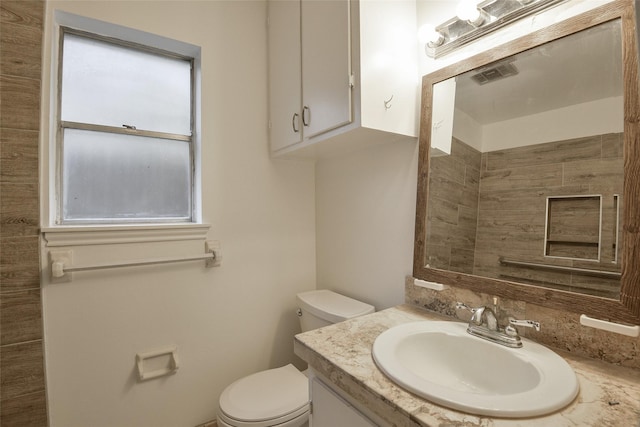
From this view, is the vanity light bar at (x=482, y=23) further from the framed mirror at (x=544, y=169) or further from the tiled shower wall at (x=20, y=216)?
the tiled shower wall at (x=20, y=216)

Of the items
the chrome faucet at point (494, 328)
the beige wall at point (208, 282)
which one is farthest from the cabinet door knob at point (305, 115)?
the chrome faucet at point (494, 328)

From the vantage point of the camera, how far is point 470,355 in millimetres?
917

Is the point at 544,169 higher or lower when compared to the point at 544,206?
higher

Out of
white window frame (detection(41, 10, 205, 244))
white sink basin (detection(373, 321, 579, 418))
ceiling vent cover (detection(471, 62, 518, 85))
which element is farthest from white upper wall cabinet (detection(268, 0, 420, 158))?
white sink basin (detection(373, 321, 579, 418))

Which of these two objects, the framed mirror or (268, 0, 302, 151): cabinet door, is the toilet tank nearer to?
the framed mirror

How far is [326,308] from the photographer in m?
1.51

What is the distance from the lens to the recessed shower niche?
0.82 meters

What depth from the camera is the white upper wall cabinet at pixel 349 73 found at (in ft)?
3.73

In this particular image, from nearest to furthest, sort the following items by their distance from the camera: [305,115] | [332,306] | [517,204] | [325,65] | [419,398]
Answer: [419,398]
[517,204]
[325,65]
[305,115]
[332,306]

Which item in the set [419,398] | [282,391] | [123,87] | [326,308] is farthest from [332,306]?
[123,87]

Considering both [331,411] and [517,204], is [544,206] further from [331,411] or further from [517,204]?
[331,411]

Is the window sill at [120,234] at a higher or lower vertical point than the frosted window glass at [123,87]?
lower

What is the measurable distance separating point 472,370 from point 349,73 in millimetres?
1114

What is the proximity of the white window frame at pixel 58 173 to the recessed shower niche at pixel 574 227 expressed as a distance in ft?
4.82
